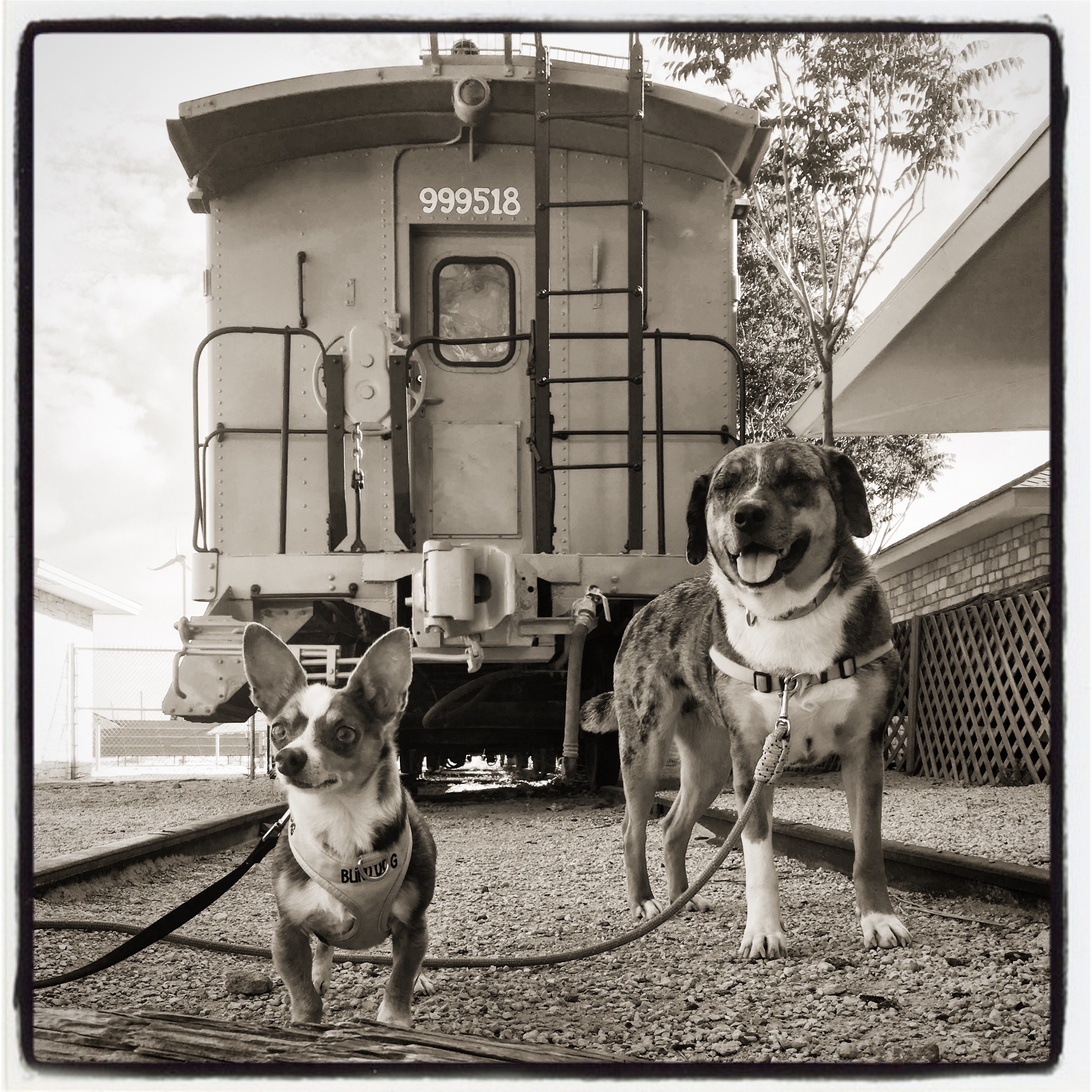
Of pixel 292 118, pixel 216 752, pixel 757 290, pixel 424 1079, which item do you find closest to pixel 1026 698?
pixel 424 1079

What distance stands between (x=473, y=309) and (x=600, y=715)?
1825 millimetres

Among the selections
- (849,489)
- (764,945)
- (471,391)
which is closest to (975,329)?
(849,489)

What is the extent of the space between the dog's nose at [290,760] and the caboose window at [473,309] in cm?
265

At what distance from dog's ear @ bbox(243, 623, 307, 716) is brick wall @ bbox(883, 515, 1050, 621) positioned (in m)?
1.17

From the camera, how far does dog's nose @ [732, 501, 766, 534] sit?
1.53 metres

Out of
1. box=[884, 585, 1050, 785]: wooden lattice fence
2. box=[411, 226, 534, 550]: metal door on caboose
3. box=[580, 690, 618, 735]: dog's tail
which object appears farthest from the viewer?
box=[411, 226, 534, 550]: metal door on caboose

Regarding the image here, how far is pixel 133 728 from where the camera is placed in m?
2.09

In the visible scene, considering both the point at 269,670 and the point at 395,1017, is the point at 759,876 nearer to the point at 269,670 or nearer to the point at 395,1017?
the point at 395,1017

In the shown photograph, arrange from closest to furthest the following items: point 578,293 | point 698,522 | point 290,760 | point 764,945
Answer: point 290,760
point 698,522
point 764,945
point 578,293

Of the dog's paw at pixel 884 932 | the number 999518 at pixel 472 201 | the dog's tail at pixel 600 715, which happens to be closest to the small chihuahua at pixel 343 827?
the dog's paw at pixel 884 932

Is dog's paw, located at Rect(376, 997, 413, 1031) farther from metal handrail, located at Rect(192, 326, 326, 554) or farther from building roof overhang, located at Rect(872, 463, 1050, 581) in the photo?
metal handrail, located at Rect(192, 326, 326, 554)

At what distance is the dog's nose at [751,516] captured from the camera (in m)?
1.53

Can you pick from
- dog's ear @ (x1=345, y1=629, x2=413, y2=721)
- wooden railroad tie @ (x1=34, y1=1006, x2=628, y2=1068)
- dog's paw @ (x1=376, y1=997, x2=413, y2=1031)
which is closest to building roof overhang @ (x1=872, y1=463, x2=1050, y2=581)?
dog's ear @ (x1=345, y1=629, x2=413, y2=721)

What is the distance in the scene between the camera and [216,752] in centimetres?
240
